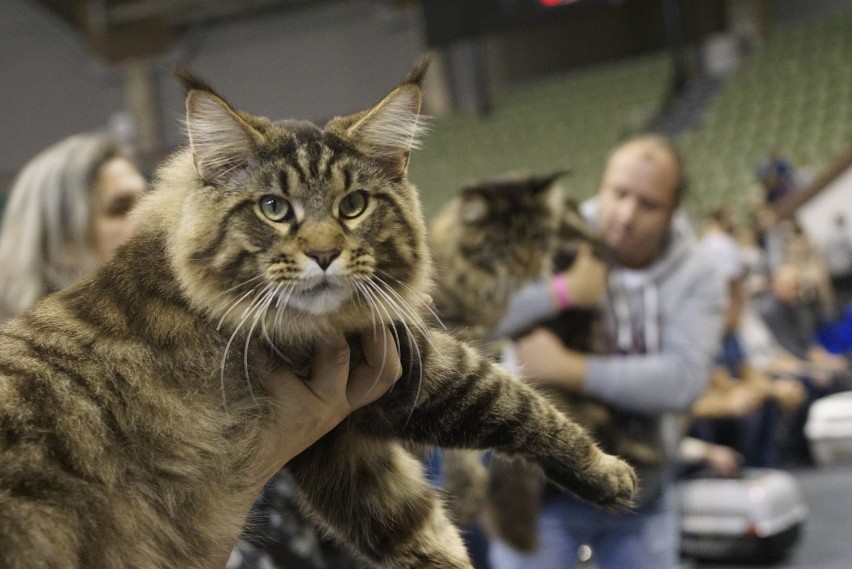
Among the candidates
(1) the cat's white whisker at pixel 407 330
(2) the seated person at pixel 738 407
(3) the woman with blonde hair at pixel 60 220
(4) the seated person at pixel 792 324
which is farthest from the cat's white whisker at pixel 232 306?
(4) the seated person at pixel 792 324

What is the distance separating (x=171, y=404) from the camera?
0.86 metres

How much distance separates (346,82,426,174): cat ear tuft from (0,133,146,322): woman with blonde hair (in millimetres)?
748

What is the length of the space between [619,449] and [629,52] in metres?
10.8

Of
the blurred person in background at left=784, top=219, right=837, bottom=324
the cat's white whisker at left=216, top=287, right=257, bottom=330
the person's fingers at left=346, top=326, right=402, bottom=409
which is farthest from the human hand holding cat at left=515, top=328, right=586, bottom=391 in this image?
the blurred person in background at left=784, top=219, right=837, bottom=324

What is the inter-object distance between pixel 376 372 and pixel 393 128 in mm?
274

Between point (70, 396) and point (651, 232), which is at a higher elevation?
point (70, 396)

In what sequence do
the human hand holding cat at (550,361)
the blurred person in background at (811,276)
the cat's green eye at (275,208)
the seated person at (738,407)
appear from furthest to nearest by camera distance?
the blurred person in background at (811,276) → the seated person at (738,407) → the human hand holding cat at (550,361) → the cat's green eye at (275,208)

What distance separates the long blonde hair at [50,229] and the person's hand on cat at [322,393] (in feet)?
2.49

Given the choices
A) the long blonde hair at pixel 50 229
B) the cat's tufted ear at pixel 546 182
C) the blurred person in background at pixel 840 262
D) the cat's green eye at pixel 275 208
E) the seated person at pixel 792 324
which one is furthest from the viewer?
the blurred person in background at pixel 840 262

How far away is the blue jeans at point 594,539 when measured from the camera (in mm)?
1768

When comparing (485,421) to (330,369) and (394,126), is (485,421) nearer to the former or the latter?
(330,369)

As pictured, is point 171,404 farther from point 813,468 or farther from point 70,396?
point 813,468

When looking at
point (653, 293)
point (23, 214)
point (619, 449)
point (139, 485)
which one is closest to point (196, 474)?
point (139, 485)

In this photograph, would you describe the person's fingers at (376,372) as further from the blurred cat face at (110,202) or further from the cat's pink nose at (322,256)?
the blurred cat face at (110,202)
